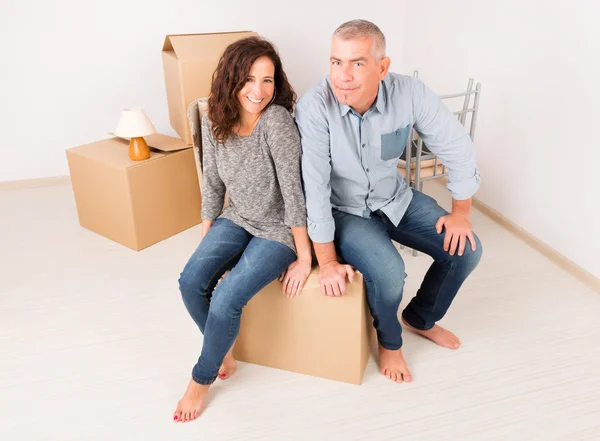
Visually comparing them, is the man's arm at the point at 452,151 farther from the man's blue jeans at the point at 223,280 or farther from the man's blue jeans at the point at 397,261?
the man's blue jeans at the point at 223,280

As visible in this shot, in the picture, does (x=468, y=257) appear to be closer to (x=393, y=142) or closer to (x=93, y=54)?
(x=393, y=142)

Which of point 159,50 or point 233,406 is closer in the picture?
point 233,406

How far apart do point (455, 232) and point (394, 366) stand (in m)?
0.47

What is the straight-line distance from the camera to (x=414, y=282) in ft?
7.84

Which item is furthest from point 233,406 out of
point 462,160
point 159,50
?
point 159,50

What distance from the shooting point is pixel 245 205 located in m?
1.82

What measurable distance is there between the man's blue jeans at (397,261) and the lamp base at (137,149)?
1138 mm

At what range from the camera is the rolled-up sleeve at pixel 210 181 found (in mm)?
1801

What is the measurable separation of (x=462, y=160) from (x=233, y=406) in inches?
40.6

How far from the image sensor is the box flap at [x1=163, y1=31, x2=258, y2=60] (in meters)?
2.63

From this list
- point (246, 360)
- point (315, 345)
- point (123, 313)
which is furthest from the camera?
point (123, 313)

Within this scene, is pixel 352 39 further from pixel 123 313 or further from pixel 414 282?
pixel 123 313

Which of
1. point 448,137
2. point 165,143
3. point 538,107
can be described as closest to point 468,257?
point 448,137

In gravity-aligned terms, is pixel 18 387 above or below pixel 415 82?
below
